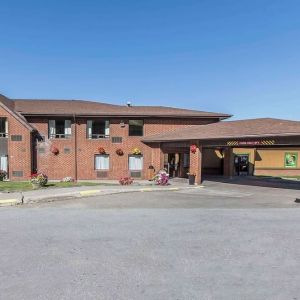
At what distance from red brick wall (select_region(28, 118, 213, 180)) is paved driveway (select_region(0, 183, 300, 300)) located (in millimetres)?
16097

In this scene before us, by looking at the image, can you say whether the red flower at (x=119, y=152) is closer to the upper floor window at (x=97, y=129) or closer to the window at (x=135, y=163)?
the window at (x=135, y=163)

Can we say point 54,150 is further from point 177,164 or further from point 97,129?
point 177,164

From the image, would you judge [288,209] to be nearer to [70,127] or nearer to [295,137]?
[295,137]

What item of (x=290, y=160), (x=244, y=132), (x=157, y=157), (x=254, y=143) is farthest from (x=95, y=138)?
(x=290, y=160)

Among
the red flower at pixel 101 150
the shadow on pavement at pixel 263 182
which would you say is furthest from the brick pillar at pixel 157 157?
the red flower at pixel 101 150

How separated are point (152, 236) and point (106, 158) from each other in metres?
22.4

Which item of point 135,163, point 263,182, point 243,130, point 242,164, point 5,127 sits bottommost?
point 263,182

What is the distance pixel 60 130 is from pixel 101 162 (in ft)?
14.6

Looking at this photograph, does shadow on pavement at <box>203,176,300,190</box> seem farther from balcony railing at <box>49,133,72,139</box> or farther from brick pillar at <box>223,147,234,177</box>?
balcony railing at <box>49,133,72,139</box>

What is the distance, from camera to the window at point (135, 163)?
32062mm

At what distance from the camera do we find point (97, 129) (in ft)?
105

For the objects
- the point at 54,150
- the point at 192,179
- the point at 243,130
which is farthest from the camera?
the point at 54,150

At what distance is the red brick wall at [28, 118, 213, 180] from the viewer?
31.3m

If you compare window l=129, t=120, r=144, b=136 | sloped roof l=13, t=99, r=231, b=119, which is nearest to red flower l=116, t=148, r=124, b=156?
window l=129, t=120, r=144, b=136
